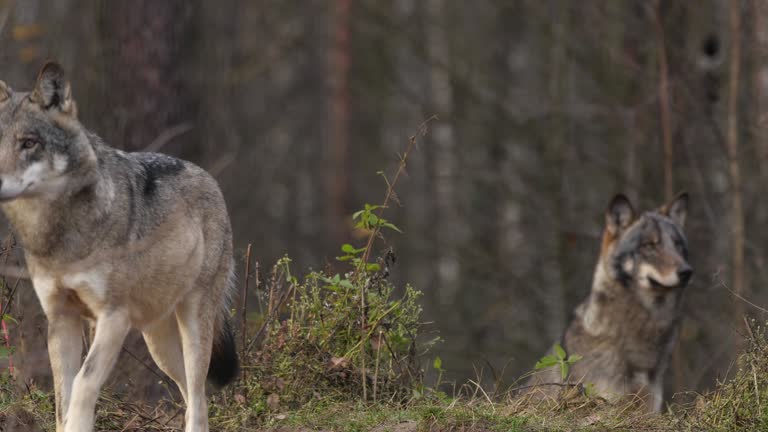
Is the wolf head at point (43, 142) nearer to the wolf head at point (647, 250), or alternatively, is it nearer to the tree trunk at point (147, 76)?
the wolf head at point (647, 250)

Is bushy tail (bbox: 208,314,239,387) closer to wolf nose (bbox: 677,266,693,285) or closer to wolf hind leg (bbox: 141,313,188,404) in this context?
wolf hind leg (bbox: 141,313,188,404)

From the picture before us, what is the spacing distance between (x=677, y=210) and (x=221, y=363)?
4550mm

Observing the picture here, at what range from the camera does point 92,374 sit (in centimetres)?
557

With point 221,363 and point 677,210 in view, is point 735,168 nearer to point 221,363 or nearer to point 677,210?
point 677,210

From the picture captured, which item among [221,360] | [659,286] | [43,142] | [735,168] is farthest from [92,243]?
[735,168]

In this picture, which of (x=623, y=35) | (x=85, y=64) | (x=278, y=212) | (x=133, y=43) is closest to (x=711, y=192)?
(x=623, y=35)

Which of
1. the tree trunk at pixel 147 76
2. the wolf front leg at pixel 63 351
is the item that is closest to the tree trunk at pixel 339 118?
the tree trunk at pixel 147 76

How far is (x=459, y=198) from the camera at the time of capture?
2791cm

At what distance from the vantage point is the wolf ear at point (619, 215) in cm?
960

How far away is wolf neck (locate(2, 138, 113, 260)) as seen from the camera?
550cm

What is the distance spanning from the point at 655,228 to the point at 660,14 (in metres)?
5.97

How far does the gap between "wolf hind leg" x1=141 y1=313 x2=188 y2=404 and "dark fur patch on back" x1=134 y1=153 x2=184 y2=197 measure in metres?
0.74

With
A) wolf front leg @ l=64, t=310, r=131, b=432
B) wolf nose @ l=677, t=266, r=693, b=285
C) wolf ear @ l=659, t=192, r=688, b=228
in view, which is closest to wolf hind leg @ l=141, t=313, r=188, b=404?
wolf front leg @ l=64, t=310, r=131, b=432

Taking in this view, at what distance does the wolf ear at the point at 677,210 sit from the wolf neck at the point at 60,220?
533 centimetres
